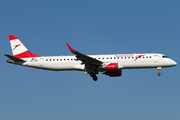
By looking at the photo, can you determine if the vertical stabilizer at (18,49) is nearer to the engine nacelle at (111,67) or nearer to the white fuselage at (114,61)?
the white fuselage at (114,61)

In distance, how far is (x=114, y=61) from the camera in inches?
1769

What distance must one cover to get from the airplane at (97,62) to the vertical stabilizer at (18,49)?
927mm

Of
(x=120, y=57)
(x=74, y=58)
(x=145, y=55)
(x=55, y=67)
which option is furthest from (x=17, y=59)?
(x=145, y=55)

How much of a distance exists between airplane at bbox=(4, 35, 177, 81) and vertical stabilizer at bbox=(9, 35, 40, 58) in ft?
3.04

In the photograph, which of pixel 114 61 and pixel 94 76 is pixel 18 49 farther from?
pixel 114 61

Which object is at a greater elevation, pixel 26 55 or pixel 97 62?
pixel 26 55

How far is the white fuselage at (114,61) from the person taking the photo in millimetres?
44750

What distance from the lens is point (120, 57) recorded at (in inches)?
1773

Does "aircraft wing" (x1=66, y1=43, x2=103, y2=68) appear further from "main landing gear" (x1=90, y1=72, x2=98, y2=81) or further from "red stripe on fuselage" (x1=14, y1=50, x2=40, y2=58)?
"red stripe on fuselage" (x1=14, y1=50, x2=40, y2=58)

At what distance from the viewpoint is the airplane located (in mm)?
44438

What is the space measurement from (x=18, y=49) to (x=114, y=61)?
679 inches

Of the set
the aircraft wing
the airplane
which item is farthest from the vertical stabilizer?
the aircraft wing

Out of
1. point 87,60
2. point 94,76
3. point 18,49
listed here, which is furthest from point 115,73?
point 18,49

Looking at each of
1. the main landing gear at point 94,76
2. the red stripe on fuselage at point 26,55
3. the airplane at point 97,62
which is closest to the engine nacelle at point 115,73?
the airplane at point 97,62
